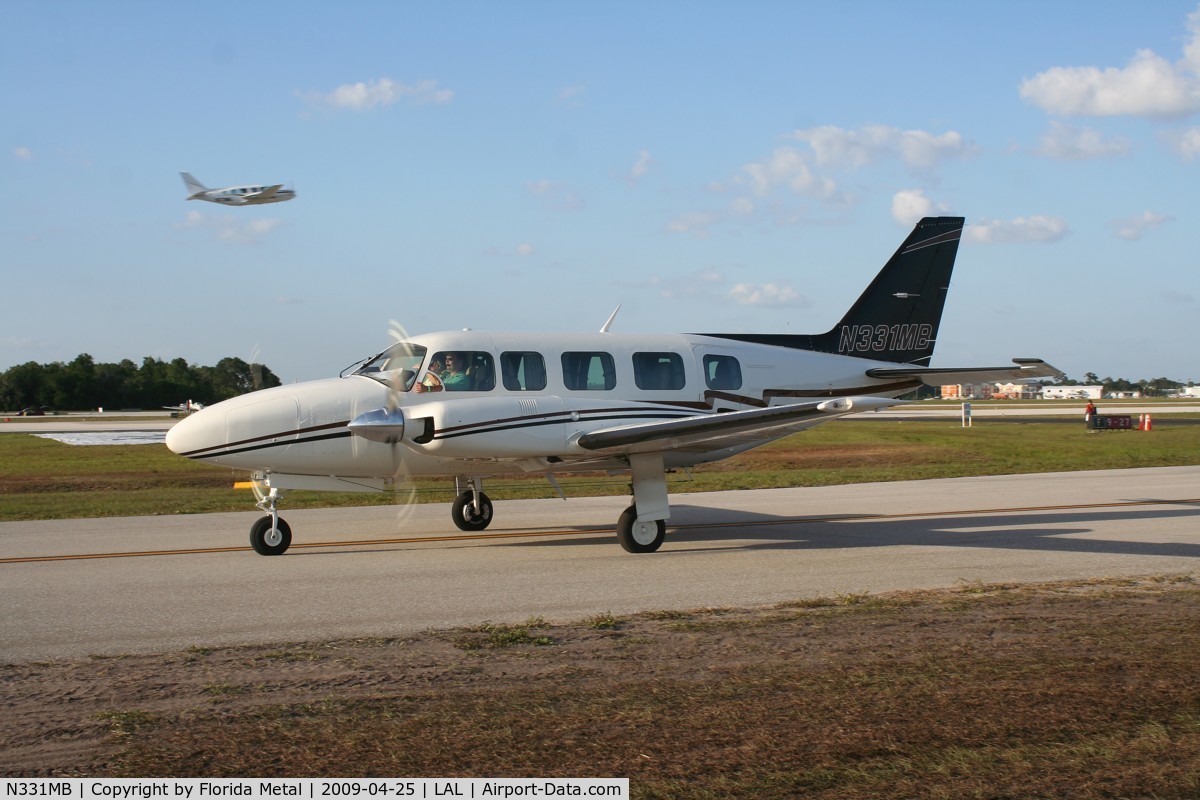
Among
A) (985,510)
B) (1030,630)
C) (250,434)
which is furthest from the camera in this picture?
(985,510)

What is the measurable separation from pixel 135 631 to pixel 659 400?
8.22 meters

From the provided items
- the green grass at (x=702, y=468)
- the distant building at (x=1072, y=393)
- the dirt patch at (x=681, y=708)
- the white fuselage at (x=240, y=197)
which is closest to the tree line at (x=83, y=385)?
the green grass at (x=702, y=468)

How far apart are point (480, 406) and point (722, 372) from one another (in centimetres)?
432

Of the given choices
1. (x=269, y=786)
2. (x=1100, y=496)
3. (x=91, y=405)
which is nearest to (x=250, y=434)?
(x=269, y=786)

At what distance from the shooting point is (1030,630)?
8836mm

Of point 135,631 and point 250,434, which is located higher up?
point 250,434

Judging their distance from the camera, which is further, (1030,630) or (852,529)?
(852,529)

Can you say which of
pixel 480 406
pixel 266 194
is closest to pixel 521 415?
pixel 480 406

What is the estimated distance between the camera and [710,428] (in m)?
13.4

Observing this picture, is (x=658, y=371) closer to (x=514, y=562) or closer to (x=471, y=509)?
(x=471, y=509)

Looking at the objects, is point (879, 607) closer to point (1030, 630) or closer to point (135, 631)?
point (1030, 630)

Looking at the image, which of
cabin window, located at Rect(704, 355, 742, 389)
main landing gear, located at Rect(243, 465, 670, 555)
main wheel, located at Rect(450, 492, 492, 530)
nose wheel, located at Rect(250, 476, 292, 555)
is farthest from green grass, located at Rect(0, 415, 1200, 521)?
nose wheel, located at Rect(250, 476, 292, 555)

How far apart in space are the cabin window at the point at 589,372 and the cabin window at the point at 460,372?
3.71 feet

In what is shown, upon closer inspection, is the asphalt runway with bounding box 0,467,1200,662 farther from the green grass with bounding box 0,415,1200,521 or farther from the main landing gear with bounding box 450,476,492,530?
the green grass with bounding box 0,415,1200,521
